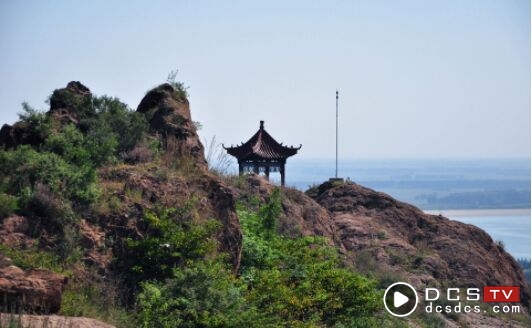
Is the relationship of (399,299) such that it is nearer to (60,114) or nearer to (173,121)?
(173,121)

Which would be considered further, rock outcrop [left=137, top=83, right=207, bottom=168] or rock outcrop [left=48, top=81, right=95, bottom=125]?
rock outcrop [left=137, top=83, right=207, bottom=168]

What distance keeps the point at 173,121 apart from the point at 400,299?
20.4 ft

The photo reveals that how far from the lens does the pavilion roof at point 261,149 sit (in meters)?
36.4

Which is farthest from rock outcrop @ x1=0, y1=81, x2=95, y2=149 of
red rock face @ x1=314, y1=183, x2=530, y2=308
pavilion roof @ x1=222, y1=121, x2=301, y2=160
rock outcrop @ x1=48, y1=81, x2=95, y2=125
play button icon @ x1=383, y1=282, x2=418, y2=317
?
pavilion roof @ x1=222, y1=121, x2=301, y2=160

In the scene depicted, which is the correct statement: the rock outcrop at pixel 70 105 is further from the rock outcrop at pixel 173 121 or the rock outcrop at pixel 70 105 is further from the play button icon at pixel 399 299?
the play button icon at pixel 399 299

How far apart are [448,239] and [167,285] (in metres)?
16.3

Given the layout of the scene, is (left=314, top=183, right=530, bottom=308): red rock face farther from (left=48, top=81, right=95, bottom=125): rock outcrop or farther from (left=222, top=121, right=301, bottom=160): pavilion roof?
(left=48, top=81, right=95, bottom=125): rock outcrop

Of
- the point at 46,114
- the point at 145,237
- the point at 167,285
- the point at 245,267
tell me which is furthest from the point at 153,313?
the point at 46,114

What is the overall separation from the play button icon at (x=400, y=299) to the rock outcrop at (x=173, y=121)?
184 inches

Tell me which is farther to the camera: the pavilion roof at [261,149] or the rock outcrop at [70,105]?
the pavilion roof at [261,149]

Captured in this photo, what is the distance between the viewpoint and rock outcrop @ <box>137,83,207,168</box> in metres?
22.7

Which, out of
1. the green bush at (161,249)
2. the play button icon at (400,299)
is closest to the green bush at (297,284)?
the green bush at (161,249)

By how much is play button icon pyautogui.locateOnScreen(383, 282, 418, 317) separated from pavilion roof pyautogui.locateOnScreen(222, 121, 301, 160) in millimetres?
10413

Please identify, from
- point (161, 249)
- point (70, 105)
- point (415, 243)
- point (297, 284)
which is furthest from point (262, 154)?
point (161, 249)
